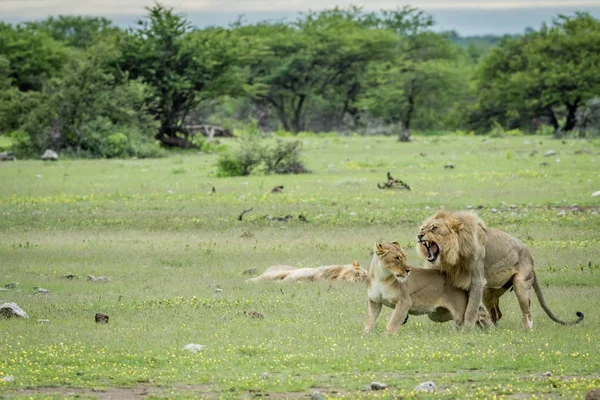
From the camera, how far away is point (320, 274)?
14.2 metres

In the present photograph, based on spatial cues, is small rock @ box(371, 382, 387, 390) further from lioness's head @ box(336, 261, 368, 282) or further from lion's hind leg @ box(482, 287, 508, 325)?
lioness's head @ box(336, 261, 368, 282)

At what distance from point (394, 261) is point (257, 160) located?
2058 centimetres

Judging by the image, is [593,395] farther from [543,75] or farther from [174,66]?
[543,75]

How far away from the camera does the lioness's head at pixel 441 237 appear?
33.8 feet

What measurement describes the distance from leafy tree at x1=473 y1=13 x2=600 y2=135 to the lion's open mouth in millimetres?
44618

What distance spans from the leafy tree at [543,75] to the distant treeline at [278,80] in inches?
3.5

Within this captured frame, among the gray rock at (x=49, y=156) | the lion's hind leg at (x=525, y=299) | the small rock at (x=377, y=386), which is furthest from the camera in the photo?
the gray rock at (x=49, y=156)

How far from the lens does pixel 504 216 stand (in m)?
20.0

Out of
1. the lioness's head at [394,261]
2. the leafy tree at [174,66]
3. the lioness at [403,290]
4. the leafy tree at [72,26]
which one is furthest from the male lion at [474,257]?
the leafy tree at [72,26]

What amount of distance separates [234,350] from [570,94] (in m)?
50.7

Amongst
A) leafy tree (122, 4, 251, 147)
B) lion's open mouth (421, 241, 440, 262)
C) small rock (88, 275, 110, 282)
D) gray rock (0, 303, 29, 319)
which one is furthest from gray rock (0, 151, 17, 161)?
lion's open mouth (421, 241, 440, 262)

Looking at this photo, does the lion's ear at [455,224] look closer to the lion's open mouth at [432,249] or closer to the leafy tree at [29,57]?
the lion's open mouth at [432,249]

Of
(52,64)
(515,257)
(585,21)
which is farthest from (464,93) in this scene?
(515,257)

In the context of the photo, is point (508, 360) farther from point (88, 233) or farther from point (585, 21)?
point (585, 21)
